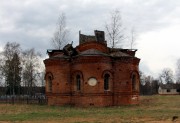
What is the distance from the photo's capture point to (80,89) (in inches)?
1512

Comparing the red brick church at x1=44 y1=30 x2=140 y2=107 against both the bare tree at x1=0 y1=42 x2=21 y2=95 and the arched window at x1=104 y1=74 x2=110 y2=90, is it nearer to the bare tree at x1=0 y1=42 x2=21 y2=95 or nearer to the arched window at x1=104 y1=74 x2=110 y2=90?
the arched window at x1=104 y1=74 x2=110 y2=90

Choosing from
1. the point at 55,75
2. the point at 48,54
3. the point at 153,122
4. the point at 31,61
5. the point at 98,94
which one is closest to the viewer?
the point at 153,122

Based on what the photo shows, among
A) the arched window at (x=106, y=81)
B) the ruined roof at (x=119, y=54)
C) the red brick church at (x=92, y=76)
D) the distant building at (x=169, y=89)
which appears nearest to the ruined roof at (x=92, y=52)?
the red brick church at (x=92, y=76)

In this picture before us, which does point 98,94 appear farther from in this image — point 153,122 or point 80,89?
point 153,122

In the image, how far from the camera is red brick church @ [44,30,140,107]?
3747 centimetres

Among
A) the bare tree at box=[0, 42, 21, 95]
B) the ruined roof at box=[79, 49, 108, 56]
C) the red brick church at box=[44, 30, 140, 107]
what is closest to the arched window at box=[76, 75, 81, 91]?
the red brick church at box=[44, 30, 140, 107]

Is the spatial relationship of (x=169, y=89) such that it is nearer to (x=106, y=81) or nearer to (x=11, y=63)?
(x=11, y=63)

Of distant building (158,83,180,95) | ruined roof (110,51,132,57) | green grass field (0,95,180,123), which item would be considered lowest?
green grass field (0,95,180,123)

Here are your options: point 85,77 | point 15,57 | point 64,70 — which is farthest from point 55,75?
point 15,57

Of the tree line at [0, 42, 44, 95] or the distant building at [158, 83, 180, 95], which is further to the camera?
the distant building at [158, 83, 180, 95]

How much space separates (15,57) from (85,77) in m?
31.2

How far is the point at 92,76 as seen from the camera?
3744 centimetres

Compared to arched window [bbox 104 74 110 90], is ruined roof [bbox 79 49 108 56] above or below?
above

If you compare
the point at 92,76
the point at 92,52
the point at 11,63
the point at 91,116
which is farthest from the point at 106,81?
the point at 11,63
